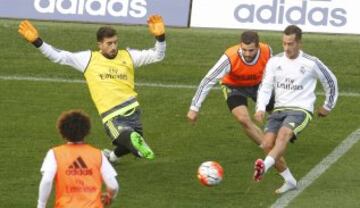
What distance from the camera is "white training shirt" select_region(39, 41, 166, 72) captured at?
14.7 m

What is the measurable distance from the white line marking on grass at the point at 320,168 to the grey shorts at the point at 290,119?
0.73 m

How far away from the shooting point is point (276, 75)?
14.4 metres

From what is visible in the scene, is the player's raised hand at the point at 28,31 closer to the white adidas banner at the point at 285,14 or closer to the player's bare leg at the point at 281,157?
the player's bare leg at the point at 281,157

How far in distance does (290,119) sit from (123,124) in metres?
2.21

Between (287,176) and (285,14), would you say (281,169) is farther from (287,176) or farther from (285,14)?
(285,14)

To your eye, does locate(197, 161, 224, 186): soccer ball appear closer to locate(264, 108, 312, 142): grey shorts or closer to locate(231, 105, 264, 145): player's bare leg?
locate(264, 108, 312, 142): grey shorts

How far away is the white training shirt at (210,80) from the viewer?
1506 cm

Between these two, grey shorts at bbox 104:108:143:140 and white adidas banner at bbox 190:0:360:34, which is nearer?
grey shorts at bbox 104:108:143:140

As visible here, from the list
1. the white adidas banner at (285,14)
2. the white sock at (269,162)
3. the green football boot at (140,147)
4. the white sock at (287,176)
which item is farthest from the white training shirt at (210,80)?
the white adidas banner at (285,14)

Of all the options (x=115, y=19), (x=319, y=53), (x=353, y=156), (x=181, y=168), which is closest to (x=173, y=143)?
(x=181, y=168)

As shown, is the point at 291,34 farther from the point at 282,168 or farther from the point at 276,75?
the point at 282,168

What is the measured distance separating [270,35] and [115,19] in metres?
3.33

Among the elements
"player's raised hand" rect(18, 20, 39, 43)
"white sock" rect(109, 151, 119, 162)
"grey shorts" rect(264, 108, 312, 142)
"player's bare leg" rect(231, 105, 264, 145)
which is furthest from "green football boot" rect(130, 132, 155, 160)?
"player's bare leg" rect(231, 105, 264, 145)

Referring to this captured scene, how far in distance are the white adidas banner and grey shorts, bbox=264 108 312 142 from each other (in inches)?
368
